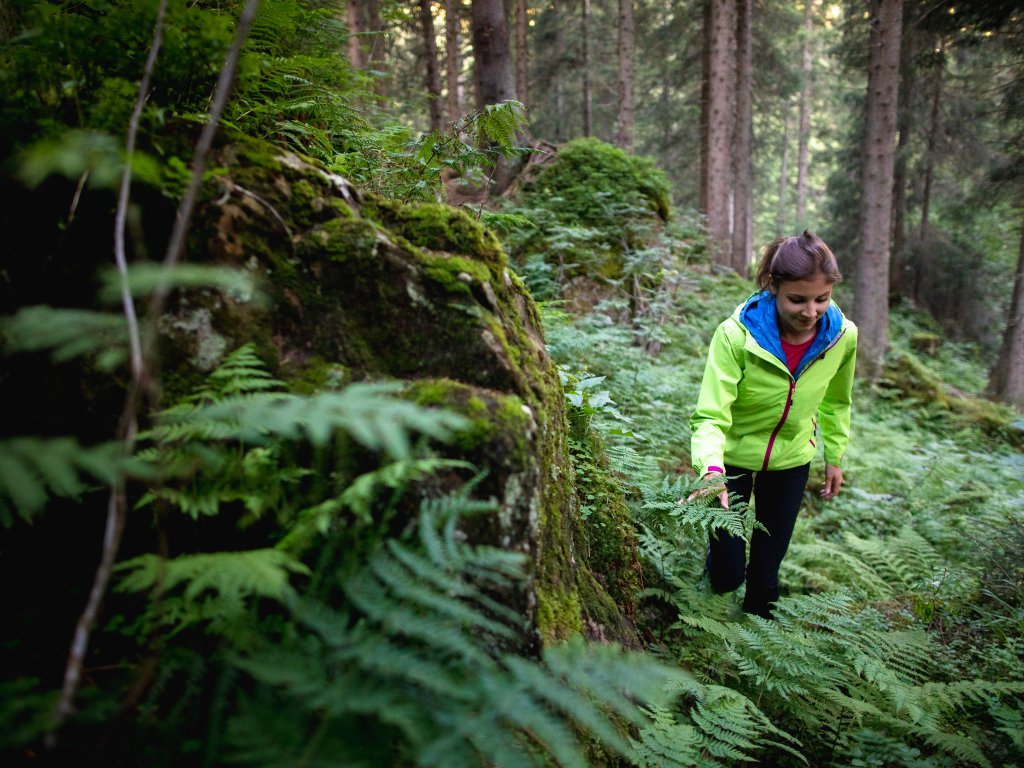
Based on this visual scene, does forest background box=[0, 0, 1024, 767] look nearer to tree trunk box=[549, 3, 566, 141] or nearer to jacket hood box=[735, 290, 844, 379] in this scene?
jacket hood box=[735, 290, 844, 379]

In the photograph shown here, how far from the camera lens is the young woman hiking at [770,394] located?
3.05 m

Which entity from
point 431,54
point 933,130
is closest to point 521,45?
point 431,54

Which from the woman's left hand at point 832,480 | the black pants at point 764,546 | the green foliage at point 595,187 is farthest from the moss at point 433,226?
the green foliage at point 595,187

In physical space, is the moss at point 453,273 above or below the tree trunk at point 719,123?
below

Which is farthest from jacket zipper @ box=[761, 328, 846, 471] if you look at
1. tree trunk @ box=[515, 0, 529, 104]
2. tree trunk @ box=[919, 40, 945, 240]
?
tree trunk @ box=[919, 40, 945, 240]

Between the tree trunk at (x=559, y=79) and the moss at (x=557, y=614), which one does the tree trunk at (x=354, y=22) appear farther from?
the moss at (x=557, y=614)

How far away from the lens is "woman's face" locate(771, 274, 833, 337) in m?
3.00

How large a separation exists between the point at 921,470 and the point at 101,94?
8567 mm

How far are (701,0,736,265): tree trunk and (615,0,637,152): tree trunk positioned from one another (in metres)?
2.37

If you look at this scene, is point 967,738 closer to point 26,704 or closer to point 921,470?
point 26,704

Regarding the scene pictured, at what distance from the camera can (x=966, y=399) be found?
1045cm

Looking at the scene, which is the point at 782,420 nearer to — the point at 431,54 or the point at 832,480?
the point at 832,480

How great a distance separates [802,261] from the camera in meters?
3.02

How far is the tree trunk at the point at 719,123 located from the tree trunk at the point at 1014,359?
227 inches
